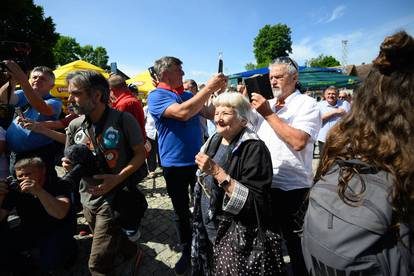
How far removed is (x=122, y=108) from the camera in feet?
10.6

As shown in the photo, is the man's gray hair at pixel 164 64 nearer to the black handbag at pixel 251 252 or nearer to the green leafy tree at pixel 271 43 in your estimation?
the black handbag at pixel 251 252

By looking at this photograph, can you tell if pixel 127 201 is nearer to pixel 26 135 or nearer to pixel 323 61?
pixel 26 135

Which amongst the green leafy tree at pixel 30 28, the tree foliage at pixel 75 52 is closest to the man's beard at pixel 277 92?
the green leafy tree at pixel 30 28

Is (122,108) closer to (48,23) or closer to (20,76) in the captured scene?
(20,76)

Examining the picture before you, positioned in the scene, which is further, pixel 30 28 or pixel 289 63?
pixel 30 28

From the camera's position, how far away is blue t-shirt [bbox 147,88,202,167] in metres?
2.50

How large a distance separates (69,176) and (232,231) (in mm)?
1358

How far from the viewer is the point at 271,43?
53.8m

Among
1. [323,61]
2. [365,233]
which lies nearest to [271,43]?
[323,61]

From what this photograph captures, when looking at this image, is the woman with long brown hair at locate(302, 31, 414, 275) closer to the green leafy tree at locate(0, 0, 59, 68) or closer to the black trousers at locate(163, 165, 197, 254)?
the black trousers at locate(163, 165, 197, 254)

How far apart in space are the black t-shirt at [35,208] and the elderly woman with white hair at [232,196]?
1526 millimetres

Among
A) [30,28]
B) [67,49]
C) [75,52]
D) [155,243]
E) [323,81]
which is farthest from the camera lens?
[75,52]

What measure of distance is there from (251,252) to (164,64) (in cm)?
198

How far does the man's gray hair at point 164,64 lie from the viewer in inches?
100
